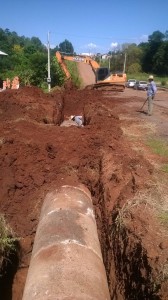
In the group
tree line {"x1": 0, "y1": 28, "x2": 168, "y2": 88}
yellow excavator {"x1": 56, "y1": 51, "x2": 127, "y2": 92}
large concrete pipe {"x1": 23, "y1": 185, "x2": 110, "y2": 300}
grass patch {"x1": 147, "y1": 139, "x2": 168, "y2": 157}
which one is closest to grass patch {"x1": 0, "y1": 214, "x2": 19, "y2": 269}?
large concrete pipe {"x1": 23, "y1": 185, "x2": 110, "y2": 300}

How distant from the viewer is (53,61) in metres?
31.2

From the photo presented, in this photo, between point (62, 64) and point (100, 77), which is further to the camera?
point (100, 77)

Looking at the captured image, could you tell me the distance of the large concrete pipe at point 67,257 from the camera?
13.6ft

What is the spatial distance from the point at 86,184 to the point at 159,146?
3305 mm

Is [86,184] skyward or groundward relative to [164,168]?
groundward

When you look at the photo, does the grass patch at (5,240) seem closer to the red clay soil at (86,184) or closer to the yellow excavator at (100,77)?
the red clay soil at (86,184)

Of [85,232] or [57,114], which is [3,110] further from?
[85,232]

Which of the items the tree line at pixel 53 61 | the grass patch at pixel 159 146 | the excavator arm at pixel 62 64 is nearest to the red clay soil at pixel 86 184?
the grass patch at pixel 159 146

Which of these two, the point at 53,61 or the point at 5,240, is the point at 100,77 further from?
the point at 5,240

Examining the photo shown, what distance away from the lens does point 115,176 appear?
7.24 metres

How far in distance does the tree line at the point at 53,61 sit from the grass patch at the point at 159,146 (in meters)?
18.7

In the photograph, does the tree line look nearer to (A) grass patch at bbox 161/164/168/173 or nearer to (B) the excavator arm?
(B) the excavator arm

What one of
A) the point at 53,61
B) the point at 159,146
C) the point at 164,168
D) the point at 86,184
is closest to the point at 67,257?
the point at 86,184

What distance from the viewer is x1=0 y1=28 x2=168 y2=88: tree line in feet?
101
